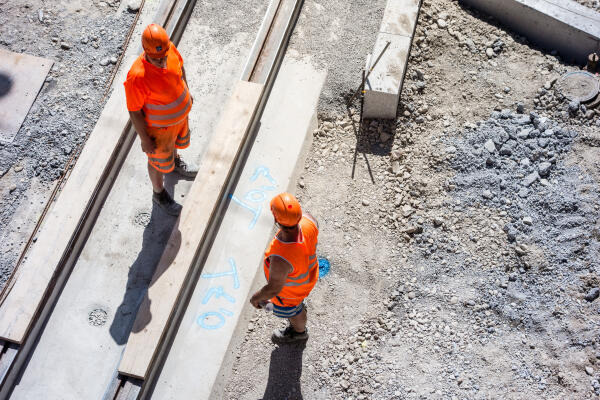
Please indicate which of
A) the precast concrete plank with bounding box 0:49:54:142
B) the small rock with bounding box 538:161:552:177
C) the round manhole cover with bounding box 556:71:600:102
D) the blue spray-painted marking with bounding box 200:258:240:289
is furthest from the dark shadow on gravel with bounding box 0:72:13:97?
the round manhole cover with bounding box 556:71:600:102

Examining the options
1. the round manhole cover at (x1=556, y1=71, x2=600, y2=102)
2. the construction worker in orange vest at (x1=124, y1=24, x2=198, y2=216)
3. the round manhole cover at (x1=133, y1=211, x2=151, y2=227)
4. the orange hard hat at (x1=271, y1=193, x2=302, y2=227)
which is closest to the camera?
the orange hard hat at (x1=271, y1=193, x2=302, y2=227)

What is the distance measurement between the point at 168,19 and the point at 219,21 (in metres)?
0.67

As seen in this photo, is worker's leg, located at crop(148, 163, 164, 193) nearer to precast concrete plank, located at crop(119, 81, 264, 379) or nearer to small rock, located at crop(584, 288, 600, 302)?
precast concrete plank, located at crop(119, 81, 264, 379)

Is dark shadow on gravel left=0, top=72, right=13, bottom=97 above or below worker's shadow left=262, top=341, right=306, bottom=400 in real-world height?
above

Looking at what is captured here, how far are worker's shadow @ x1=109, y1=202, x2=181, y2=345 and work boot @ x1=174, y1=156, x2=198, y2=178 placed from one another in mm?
489

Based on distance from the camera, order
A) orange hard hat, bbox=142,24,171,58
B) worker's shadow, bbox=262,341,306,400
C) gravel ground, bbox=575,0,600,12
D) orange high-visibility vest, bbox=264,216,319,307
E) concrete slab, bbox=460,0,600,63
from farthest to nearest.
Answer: gravel ground, bbox=575,0,600,12
concrete slab, bbox=460,0,600,63
worker's shadow, bbox=262,341,306,400
orange hard hat, bbox=142,24,171,58
orange high-visibility vest, bbox=264,216,319,307

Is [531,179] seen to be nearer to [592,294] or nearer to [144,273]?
[592,294]

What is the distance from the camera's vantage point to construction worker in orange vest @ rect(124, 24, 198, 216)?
5047 millimetres

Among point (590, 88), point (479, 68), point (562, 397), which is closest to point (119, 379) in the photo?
point (562, 397)

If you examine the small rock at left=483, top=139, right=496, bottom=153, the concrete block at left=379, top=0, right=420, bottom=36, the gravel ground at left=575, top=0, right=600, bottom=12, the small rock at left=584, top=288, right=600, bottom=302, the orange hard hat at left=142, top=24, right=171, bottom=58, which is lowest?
the small rock at left=584, top=288, right=600, bottom=302

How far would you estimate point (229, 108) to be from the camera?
6.71 metres

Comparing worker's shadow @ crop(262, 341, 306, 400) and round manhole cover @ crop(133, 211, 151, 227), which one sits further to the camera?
round manhole cover @ crop(133, 211, 151, 227)

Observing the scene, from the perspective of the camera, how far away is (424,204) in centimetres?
641

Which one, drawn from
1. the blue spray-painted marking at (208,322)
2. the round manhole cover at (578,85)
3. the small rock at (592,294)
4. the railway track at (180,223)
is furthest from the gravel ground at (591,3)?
the blue spray-painted marking at (208,322)
